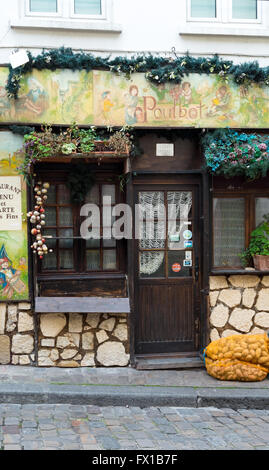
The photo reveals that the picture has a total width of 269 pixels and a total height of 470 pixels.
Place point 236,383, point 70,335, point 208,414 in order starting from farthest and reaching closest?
1. point 70,335
2. point 236,383
3. point 208,414

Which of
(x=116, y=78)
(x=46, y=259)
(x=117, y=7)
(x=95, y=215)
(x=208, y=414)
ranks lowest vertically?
(x=208, y=414)

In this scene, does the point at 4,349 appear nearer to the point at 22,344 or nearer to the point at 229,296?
the point at 22,344

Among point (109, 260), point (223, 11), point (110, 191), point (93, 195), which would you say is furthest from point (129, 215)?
point (223, 11)

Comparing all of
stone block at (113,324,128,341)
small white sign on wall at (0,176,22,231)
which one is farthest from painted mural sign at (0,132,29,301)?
stone block at (113,324,128,341)

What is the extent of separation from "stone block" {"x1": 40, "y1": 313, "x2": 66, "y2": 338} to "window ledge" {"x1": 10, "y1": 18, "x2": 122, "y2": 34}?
12.4ft

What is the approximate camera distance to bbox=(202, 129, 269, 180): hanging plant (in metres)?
6.65

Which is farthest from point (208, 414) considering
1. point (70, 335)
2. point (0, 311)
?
point (0, 311)

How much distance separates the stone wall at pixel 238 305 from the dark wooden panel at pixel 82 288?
1308 mm

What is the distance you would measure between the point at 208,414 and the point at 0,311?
9.72ft

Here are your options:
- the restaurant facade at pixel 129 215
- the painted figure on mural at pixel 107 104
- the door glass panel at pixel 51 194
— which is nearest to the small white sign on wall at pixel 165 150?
the restaurant facade at pixel 129 215

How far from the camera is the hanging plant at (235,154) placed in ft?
21.8

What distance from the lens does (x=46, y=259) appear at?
23.1 ft

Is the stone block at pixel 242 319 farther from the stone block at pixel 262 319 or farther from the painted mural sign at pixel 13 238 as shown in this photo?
the painted mural sign at pixel 13 238
